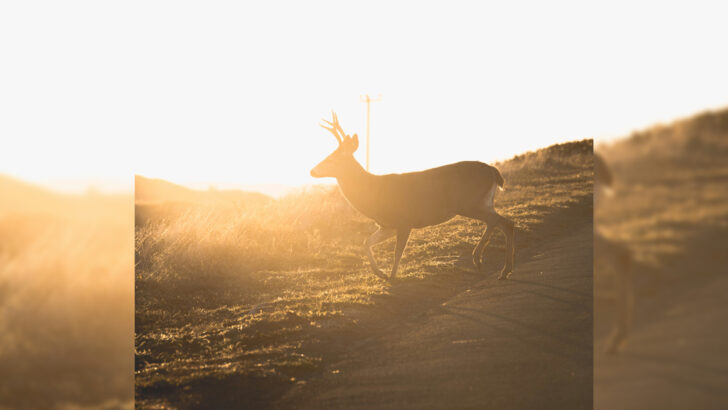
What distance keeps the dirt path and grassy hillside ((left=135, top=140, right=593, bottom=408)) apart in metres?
0.36

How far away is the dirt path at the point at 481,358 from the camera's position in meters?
3.95

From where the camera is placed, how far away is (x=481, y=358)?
14.5ft

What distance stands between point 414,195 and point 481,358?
2.41 metres

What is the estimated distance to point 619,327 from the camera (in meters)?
1.82

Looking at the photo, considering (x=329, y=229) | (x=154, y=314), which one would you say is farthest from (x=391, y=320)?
(x=329, y=229)

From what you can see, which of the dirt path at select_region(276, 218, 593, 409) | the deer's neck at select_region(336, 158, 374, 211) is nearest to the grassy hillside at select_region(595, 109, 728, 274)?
the dirt path at select_region(276, 218, 593, 409)

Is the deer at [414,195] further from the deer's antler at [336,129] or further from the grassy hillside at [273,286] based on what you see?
the grassy hillside at [273,286]

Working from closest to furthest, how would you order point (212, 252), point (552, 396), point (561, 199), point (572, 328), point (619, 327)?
point (619, 327), point (552, 396), point (572, 328), point (212, 252), point (561, 199)

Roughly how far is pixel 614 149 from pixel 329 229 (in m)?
7.21

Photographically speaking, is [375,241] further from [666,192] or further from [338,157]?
[666,192]

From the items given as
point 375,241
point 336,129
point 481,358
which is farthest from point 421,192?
point 481,358

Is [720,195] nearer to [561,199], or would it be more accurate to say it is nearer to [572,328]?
[572,328]

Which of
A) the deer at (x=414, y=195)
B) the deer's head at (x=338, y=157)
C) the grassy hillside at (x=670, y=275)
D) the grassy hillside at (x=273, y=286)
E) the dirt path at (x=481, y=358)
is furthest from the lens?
the deer's head at (x=338, y=157)

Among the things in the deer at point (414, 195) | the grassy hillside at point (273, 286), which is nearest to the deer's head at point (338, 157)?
the deer at point (414, 195)
